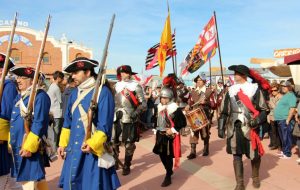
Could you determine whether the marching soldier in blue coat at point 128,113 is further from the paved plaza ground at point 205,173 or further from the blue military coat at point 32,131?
the blue military coat at point 32,131

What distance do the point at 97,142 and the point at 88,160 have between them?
11.9 inches

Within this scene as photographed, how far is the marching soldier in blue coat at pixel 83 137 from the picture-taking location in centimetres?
354

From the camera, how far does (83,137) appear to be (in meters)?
3.65

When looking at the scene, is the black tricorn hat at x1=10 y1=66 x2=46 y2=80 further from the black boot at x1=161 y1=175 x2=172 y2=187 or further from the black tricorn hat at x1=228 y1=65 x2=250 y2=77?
the black tricorn hat at x1=228 y1=65 x2=250 y2=77

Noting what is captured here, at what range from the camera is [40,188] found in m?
4.36

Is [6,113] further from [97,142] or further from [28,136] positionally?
[97,142]

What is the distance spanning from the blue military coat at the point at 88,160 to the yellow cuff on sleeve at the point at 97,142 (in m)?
0.06

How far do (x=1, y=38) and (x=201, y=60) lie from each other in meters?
43.5

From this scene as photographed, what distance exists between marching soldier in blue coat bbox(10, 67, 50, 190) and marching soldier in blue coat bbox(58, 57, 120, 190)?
17.4 inches

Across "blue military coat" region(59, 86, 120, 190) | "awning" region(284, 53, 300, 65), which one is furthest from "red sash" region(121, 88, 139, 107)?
"awning" region(284, 53, 300, 65)

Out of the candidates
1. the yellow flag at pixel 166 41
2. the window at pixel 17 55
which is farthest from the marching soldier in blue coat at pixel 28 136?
the window at pixel 17 55

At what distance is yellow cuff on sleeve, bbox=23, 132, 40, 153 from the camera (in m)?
3.92

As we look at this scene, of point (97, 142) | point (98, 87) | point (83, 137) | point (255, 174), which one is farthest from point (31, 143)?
point (255, 174)

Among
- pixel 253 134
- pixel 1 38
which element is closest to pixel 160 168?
→ pixel 253 134
